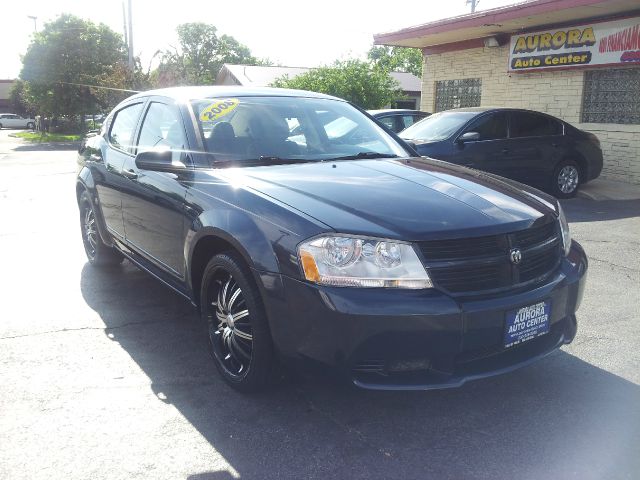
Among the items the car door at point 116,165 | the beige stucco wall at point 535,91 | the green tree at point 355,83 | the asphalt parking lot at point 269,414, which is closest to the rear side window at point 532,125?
the beige stucco wall at point 535,91

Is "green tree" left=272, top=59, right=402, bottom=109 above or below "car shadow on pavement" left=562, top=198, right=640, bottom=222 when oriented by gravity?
above

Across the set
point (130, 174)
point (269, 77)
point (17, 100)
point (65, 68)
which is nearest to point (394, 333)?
point (130, 174)

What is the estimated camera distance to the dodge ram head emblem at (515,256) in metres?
2.94

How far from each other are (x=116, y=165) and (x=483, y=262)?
314 cm

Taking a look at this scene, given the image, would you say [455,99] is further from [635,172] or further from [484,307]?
[484,307]

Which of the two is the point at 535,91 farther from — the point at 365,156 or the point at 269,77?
the point at 269,77

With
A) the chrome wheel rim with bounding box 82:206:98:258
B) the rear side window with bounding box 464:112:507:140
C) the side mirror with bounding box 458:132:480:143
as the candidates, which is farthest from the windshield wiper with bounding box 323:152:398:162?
the rear side window with bounding box 464:112:507:140

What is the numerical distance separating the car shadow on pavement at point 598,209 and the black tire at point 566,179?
0.18 meters

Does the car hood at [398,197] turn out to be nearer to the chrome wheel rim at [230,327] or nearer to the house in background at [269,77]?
the chrome wheel rim at [230,327]

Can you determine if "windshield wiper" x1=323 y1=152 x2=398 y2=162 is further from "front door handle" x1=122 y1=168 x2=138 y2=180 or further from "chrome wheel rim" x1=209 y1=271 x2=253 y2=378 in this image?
"front door handle" x1=122 y1=168 x2=138 y2=180

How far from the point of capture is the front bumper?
2658 mm

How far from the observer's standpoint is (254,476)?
2623mm

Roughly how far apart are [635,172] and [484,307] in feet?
34.8

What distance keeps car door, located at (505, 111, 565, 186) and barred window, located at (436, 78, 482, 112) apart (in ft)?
18.2
